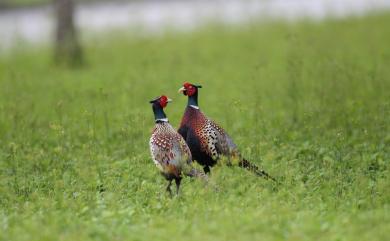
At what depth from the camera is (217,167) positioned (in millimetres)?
8086

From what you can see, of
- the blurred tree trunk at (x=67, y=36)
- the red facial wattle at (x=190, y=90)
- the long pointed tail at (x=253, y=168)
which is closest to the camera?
the long pointed tail at (x=253, y=168)

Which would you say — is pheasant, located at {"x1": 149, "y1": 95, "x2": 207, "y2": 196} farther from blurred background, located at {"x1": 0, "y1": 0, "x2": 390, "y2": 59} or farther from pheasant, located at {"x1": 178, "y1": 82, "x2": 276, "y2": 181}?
blurred background, located at {"x1": 0, "y1": 0, "x2": 390, "y2": 59}

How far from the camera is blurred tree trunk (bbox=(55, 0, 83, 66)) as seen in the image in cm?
1681

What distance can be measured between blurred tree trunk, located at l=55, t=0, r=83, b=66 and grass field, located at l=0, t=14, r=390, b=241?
1.36 feet

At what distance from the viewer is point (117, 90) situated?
13977 mm

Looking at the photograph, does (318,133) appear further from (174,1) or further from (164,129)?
(174,1)

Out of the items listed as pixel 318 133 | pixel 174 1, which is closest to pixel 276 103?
pixel 318 133

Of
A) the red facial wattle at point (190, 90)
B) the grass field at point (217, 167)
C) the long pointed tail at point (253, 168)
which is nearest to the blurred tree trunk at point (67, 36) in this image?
the grass field at point (217, 167)

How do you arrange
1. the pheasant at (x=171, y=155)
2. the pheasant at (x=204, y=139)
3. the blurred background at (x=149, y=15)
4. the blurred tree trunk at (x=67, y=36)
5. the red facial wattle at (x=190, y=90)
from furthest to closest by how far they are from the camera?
the blurred background at (x=149, y=15) → the blurred tree trunk at (x=67, y=36) → the red facial wattle at (x=190, y=90) → the pheasant at (x=204, y=139) → the pheasant at (x=171, y=155)

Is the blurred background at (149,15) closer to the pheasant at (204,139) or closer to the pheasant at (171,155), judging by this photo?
the pheasant at (204,139)

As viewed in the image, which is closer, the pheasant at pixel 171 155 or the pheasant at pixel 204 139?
the pheasant at pixel 171 155

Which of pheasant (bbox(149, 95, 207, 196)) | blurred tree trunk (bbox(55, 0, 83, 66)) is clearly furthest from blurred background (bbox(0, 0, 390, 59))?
pheasant (bbox(149, 95, 207, 196))

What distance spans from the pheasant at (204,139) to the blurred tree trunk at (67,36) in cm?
849

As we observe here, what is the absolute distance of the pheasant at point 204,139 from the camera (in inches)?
337
